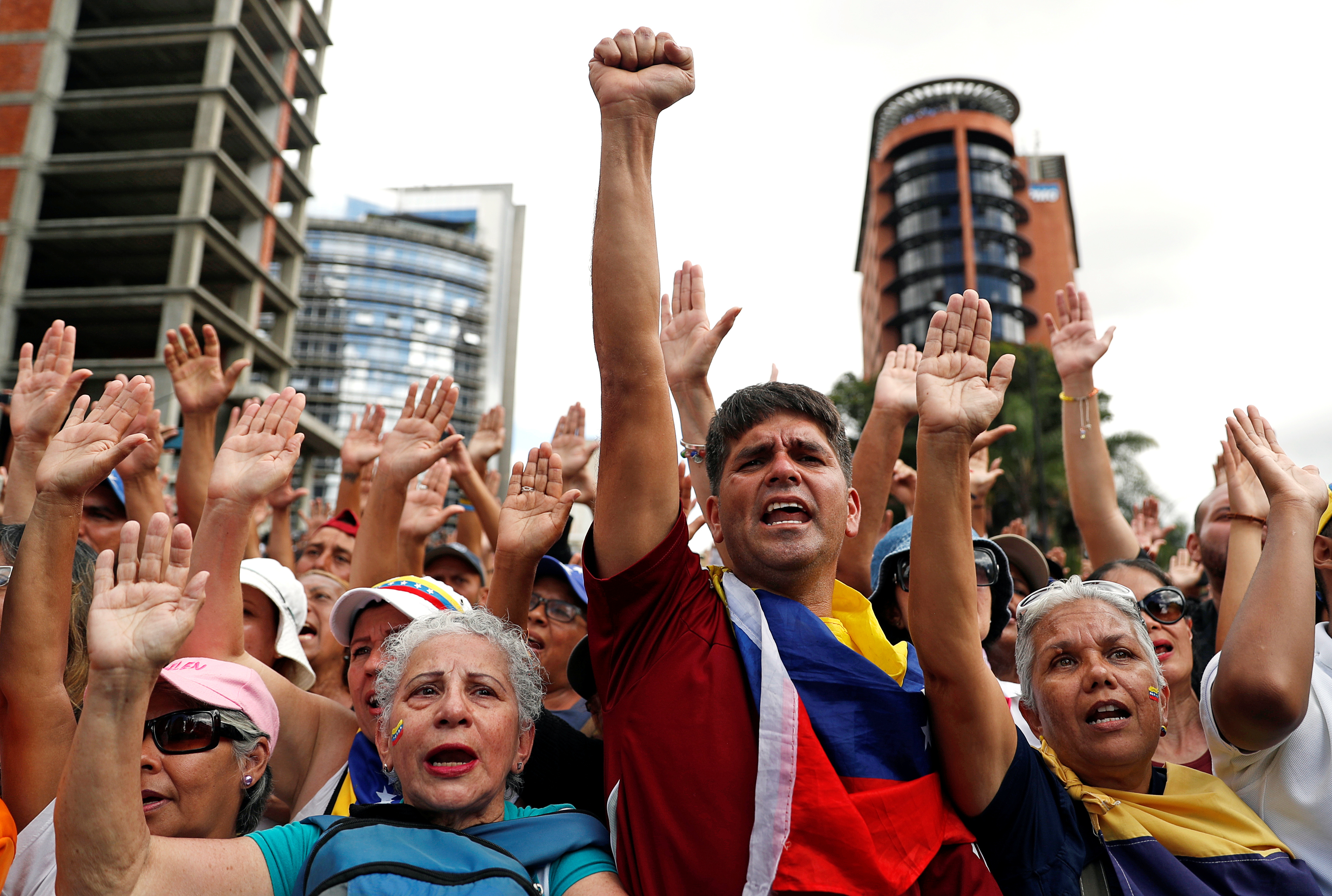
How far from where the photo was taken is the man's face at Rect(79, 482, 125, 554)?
392 cm

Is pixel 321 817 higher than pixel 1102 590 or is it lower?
lower

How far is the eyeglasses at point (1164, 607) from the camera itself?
3.33 metres

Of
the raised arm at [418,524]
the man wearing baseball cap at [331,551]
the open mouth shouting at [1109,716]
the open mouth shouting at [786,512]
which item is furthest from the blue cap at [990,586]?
the man wearing baseball cap at [331,551]

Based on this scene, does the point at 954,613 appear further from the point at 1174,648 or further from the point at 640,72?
the point at 1174,648

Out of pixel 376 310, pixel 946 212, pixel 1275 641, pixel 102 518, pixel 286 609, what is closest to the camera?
pixel 1275 641

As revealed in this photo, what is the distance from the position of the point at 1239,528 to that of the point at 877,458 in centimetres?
123

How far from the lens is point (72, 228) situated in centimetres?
3503

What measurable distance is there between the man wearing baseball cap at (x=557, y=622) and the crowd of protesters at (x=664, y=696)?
0.59 meters

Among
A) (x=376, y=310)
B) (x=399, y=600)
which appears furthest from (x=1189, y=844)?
(x=376, y=310)

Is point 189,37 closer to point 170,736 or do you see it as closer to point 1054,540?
point 1054,540

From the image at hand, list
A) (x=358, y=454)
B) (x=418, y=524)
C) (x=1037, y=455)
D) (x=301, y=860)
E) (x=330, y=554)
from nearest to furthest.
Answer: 1. (x=301, y=860)
2. (x=418, y=524)
3. (x=330, y=554)
4. (x=358, y=454)
5. (x=1037, y=455)

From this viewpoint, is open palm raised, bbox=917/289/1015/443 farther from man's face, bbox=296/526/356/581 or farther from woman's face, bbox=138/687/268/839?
man's face, bbox=296/526/356/581

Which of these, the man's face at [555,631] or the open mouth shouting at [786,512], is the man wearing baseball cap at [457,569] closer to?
the man's face at [555,631]

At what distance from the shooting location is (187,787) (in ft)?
7.61
